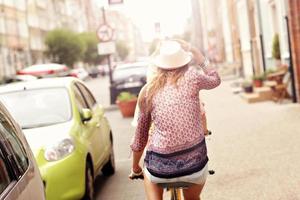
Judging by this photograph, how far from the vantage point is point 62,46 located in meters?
75.9

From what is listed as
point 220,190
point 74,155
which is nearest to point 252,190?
point 220,190

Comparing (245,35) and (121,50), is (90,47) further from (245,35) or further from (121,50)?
(245,35)

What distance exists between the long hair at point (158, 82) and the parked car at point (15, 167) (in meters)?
0.80

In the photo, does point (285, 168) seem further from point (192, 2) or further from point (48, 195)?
point (192, 2)

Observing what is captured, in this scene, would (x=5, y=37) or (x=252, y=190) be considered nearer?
(x=252, y=190)

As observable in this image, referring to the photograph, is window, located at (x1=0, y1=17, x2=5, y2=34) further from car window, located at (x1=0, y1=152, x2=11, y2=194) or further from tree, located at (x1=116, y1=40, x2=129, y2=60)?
tree, located at (x1=116, y1=40, x2=129, y2=60)

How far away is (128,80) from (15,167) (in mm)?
19284

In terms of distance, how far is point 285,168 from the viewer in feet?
28.5

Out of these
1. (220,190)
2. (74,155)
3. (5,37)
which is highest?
(5,37)

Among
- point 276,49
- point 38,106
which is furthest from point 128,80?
point 38,106

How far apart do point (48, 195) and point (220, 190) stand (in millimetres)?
2058

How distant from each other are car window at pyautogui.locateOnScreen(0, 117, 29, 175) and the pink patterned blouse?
0.77 m

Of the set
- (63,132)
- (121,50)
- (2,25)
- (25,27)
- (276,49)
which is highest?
(25,27)

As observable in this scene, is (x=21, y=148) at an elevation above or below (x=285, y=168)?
above
